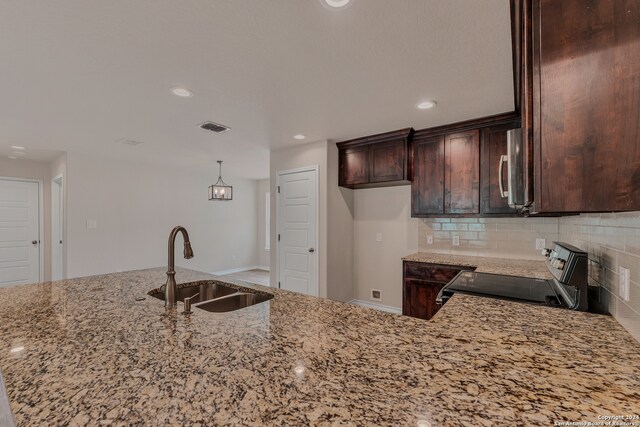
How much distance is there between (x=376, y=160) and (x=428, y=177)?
2.18ft

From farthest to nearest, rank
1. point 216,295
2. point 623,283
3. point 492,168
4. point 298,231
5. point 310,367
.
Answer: point 298,231
point 492,168
point 216,295
point 623,283
point 310,367

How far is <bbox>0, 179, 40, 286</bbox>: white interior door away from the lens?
493cm

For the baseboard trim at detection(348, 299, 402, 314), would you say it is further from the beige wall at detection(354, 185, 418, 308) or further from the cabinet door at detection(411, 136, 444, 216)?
the cabinet door at detection(411, 136, 444, 216)

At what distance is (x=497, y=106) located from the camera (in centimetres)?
271

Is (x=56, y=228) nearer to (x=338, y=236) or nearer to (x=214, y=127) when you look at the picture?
(x=214, y=127)

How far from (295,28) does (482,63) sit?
49.8 inches

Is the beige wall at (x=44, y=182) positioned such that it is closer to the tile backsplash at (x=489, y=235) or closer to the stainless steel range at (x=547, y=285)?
the tile backsplash at (x=489, y=235)

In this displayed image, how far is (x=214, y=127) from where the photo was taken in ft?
10.9

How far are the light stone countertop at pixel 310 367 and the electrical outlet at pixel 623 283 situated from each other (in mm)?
138

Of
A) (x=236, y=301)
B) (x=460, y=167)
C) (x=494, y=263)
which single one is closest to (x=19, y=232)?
(x=236, y=301)

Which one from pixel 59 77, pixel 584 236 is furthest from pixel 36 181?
pixel 584 236

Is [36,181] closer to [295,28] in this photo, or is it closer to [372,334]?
[295,28]

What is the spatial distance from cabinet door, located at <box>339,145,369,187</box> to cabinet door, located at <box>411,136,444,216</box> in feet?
1.99

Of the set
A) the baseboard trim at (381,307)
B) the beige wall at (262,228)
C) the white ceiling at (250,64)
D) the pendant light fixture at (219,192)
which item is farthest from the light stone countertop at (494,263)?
the beige wall at (262,228)
